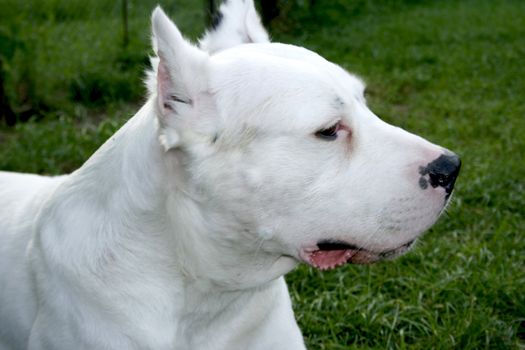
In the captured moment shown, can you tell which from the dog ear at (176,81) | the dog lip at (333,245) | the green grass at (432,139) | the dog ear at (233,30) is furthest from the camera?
the green grass at (432,139)

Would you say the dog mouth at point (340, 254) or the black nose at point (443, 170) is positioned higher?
the black nose at point (443, 170)

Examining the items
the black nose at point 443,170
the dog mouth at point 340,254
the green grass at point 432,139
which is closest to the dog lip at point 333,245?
the dog mouth at point 340,254

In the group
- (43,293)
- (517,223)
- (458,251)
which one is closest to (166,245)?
(43,293)

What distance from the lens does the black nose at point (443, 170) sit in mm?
2324

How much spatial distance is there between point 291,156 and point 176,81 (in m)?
0.45

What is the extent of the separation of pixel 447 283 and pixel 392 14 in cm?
913

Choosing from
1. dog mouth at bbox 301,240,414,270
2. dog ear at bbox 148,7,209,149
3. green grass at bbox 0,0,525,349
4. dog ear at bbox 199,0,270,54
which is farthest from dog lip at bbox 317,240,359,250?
green grass at bbox 0,0,525,349

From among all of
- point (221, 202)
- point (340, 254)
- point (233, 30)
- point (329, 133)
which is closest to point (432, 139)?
point (233, 30)

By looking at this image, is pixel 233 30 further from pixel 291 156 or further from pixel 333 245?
pixel 333 245

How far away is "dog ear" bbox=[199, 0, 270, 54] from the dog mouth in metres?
0.92

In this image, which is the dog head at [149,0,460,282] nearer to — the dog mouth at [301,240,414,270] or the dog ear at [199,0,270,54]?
the dog mouth at [301,240,414,270]

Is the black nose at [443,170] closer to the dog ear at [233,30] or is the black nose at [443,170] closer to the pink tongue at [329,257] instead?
the pink tongue at [329,257]

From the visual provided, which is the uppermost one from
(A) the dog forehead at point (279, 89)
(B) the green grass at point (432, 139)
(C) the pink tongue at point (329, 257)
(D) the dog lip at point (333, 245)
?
(A) the dog forehead at point (279, 89)

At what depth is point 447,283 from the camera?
12.3 feet
